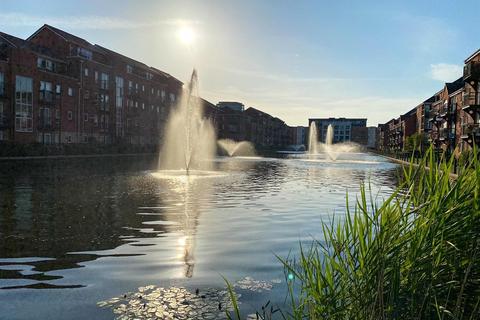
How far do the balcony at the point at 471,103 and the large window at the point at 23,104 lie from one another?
5227 cm

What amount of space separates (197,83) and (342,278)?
4117 centimetres

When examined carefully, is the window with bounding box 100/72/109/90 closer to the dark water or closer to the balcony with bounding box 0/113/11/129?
the balcony with bounding box 0/113/11/129

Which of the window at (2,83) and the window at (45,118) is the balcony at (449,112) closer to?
the window at (45,118)

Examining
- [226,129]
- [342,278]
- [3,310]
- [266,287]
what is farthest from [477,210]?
[226,129]

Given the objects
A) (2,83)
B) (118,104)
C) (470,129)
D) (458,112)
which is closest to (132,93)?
(118,104)

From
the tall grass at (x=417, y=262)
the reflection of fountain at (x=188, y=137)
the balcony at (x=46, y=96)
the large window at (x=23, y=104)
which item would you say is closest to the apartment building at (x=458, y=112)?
the tall grass at (x=417, y=262)

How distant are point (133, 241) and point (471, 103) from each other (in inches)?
1980

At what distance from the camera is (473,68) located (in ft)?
152

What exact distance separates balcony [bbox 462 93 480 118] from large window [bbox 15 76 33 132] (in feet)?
171

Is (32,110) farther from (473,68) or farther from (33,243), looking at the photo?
(473,68)

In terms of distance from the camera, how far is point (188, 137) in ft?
151

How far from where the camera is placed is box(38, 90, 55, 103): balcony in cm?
5406

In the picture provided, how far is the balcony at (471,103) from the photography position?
157 ft

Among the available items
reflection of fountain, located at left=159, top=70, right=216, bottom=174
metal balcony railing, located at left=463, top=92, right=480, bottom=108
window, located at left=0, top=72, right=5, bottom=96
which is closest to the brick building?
window, located at left=0, top=72, right=5, bottom=96
